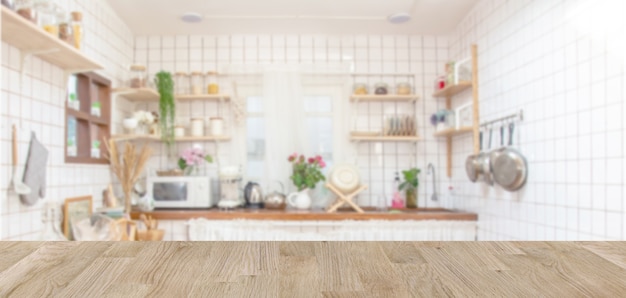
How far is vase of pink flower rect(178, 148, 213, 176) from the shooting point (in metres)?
3.52

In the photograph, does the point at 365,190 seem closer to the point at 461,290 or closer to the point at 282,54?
the point at 282,54

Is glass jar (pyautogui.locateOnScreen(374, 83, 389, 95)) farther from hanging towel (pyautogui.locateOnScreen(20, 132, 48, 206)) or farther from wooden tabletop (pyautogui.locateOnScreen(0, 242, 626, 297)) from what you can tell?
wooden tabletop (pyautogui.locateOnScreen(0, 242, 626, 297))

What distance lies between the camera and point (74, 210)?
8.84 feet

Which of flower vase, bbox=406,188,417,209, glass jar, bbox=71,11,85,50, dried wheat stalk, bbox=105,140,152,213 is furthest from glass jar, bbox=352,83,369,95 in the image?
glass jar, bbox=71,11,85,50

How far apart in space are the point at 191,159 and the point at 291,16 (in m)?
1.30

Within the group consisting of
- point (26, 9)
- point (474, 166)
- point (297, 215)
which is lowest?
point (297, 215)

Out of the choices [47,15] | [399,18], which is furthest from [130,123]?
[399,18]

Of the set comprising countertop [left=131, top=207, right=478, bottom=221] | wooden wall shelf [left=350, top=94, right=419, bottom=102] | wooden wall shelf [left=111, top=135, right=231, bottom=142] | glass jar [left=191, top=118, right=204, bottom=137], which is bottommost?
countertop [left=131, top=207, right=478, bottom=221]

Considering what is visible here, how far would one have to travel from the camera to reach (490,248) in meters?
0.57

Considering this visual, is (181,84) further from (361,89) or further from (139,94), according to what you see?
(361,89)

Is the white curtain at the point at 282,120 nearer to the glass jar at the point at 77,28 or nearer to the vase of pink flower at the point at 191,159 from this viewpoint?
the vase of pink flower at the point at 191,159

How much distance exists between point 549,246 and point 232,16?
310 centimetres

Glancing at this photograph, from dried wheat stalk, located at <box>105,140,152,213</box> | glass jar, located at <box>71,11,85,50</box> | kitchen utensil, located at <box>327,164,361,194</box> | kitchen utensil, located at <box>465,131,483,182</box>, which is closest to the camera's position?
glass jar, located at <box>71,11,85,50</box>

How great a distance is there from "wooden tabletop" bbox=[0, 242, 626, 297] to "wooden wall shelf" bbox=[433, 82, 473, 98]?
280cm
